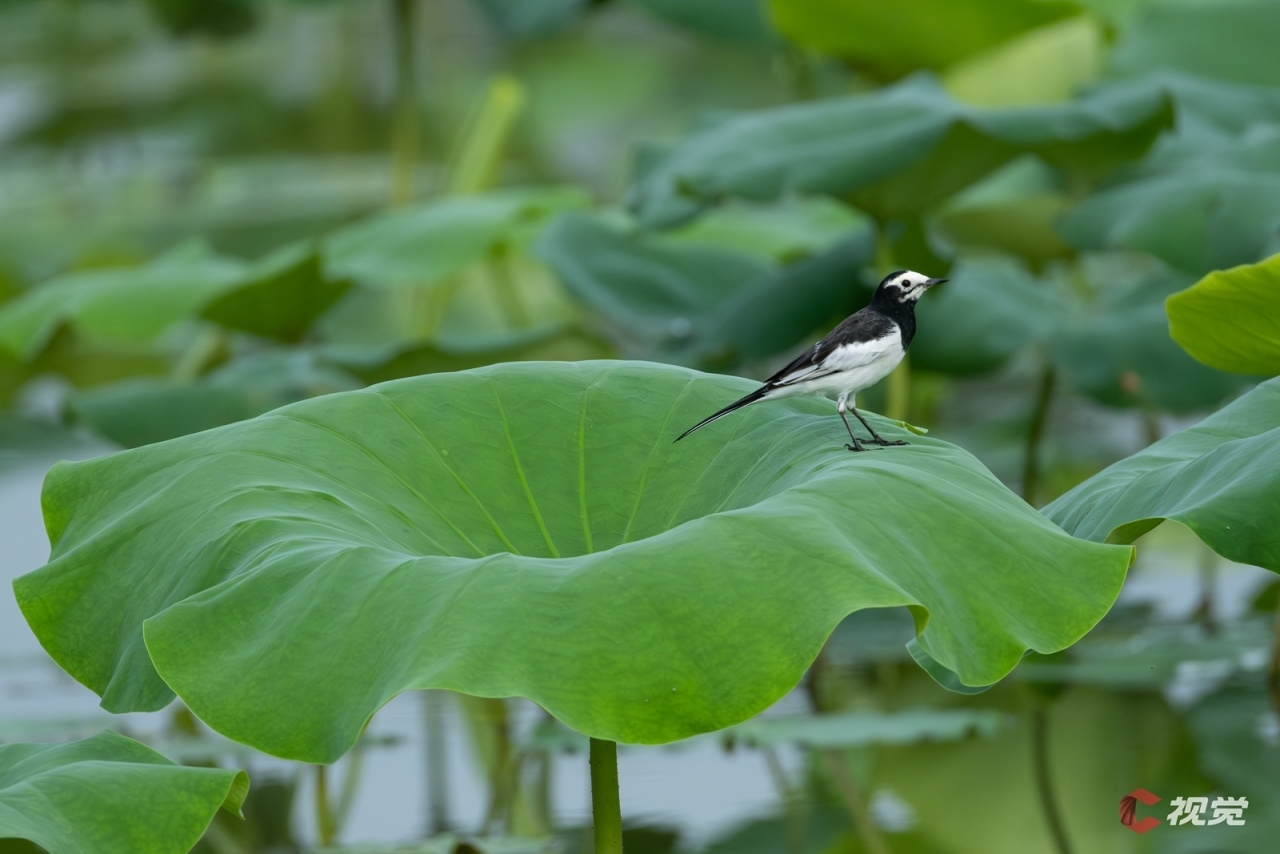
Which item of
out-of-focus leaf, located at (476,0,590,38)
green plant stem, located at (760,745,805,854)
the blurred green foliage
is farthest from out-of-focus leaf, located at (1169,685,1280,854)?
out-of-focus leaf, located at (476,0,590,38)

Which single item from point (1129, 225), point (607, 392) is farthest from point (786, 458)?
point (1129, 225)

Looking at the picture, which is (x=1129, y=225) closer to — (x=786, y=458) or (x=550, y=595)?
(x=786, y=458)

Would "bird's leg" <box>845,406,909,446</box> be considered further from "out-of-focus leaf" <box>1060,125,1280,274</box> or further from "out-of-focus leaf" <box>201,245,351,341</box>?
"out-of-focus leaf" <box>201,245,351,341</box>

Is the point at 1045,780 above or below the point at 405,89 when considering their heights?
above

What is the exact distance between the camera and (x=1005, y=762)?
223cm

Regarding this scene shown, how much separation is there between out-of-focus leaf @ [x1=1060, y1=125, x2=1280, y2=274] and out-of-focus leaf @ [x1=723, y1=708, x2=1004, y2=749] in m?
0.84

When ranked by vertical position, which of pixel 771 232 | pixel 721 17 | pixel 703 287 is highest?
pixel 721 17

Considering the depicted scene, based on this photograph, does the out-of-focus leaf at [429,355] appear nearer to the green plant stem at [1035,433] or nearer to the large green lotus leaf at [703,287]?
the large green lotus leaf at [703,287]

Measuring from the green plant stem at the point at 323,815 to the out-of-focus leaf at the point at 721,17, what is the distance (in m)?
3.27

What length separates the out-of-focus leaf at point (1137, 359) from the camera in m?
2.94

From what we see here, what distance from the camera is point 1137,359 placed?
3041mm

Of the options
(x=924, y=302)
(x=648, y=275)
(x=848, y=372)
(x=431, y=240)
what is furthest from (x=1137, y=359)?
(x=431, y=240)

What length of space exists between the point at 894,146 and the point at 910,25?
4.16 ft

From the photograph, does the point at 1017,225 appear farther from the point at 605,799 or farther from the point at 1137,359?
the point at 605,799
